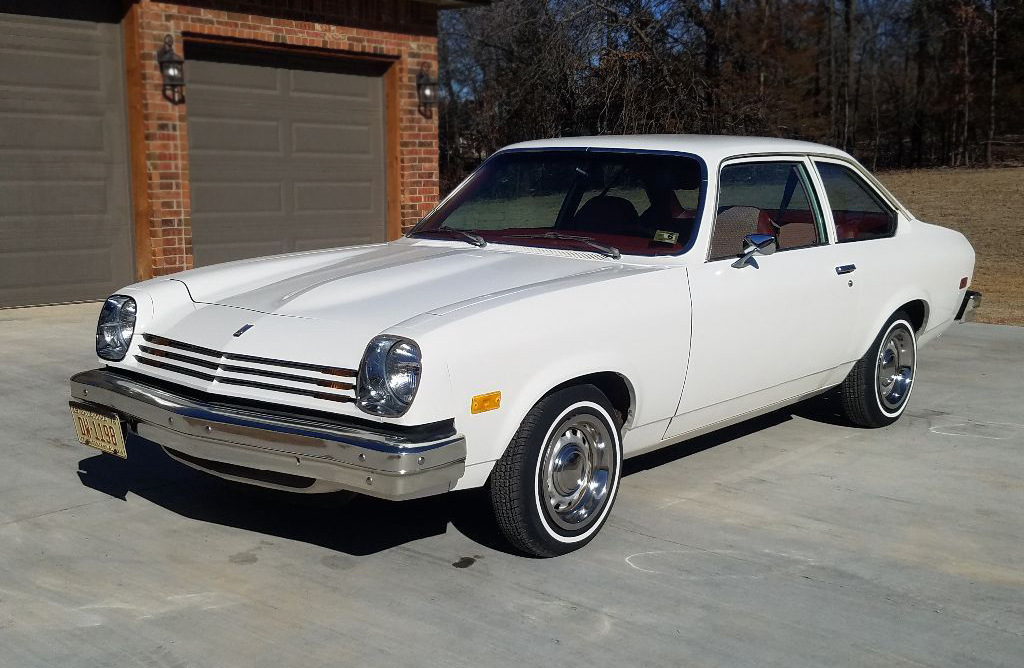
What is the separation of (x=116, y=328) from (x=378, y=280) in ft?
3.67

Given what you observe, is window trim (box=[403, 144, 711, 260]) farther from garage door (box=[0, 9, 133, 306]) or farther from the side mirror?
garage door (box=[0, 9, 133, 306])

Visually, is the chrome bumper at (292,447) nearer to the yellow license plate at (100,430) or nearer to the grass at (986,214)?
the yellow license plate at (100,430)

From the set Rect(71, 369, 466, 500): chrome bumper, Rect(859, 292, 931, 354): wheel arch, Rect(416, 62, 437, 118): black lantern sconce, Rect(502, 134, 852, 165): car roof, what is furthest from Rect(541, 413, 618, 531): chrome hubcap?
Rect(416, 62, 437, 118): black lantern sconce

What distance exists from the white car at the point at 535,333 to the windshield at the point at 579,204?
13 millimetres

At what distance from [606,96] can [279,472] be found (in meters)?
19.6

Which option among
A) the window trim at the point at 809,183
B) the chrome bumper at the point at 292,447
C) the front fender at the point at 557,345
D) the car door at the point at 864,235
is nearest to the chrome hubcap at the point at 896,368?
the car door at the point at 864,235

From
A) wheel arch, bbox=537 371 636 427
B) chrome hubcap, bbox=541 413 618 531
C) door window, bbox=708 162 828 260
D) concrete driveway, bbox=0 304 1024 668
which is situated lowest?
concrete driveway, bbox=0 304 1024 668

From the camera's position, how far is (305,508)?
16.7 feet

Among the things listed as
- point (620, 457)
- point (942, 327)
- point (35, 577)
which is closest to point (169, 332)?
point (35, 577)

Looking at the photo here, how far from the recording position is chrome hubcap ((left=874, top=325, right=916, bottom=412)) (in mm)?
6574

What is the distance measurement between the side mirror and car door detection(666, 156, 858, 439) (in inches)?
1.4

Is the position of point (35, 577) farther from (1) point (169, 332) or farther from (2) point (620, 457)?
(2) point (620, 457)

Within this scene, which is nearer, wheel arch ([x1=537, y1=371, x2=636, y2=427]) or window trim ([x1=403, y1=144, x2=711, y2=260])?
wheel arch ([x1=537, y1=371, x2=636, y2=427])

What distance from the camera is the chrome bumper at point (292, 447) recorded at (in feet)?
12.7
